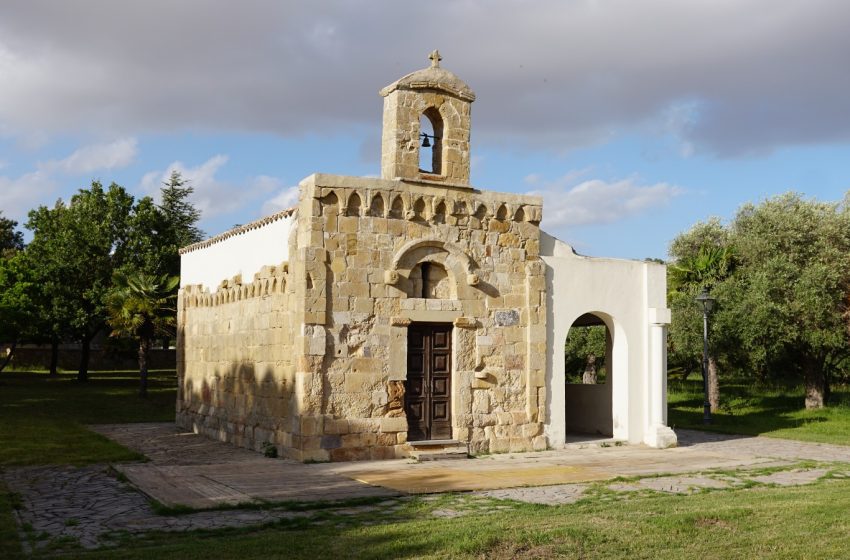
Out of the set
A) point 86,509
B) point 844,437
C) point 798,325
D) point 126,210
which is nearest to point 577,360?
point 798,325

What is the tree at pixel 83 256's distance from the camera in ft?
124

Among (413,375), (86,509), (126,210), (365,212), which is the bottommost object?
(86,509)

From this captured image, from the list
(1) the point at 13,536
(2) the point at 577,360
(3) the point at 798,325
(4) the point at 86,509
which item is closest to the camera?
(1) the point at 13,536

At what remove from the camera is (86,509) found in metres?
10.5

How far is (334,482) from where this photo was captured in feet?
41.1

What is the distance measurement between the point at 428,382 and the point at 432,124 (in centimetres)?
487

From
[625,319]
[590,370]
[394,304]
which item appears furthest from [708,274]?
[394,304]

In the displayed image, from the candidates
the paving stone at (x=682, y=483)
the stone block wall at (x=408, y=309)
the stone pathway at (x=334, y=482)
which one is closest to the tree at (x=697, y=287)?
the stone pathway at (x=334, y=482)

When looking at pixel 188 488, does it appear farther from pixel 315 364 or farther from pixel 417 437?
pixel 417 437

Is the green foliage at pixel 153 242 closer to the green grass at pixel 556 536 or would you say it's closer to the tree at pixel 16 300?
the tree at pixel 16 300

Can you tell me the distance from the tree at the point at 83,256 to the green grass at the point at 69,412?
306 centimetres

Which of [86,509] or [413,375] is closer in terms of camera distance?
[86,509]

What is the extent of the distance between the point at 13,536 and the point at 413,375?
26.5ft

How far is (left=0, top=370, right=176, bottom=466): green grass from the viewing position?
15.7 meters
